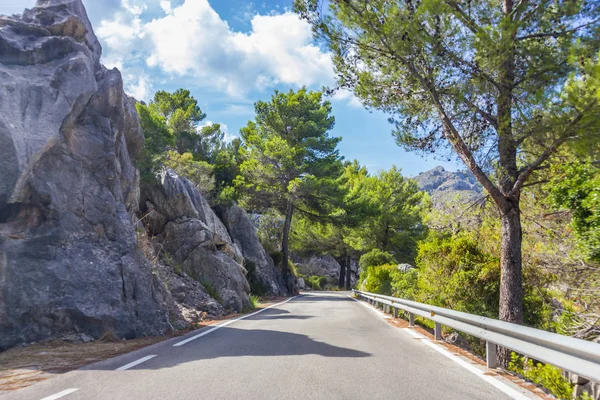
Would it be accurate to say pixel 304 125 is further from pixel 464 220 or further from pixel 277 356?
pixel 277 356

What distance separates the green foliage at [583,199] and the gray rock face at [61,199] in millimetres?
8083

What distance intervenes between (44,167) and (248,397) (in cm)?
746

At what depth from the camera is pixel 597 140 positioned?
702 centimetres

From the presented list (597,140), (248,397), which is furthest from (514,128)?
(248,397)

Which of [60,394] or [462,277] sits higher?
[462,277]

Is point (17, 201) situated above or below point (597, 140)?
below

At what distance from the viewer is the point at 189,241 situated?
18.6 meters

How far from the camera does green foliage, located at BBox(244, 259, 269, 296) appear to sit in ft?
87.3

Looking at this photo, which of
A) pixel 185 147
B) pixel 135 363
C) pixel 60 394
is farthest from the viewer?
pixel 185 147

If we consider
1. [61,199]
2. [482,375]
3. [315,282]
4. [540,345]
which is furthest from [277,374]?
[315,282]

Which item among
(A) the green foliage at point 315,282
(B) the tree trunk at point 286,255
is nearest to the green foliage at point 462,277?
(B) the tree trunk at point 286,255

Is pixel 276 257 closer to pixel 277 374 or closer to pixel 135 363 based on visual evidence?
pixel 135 363

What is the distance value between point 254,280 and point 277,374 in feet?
72.0

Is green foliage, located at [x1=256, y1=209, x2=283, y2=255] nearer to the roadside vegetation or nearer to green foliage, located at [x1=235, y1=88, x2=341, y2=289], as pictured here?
green foliage, located at [x1=235, y1=88, x2=341, y2=289]
